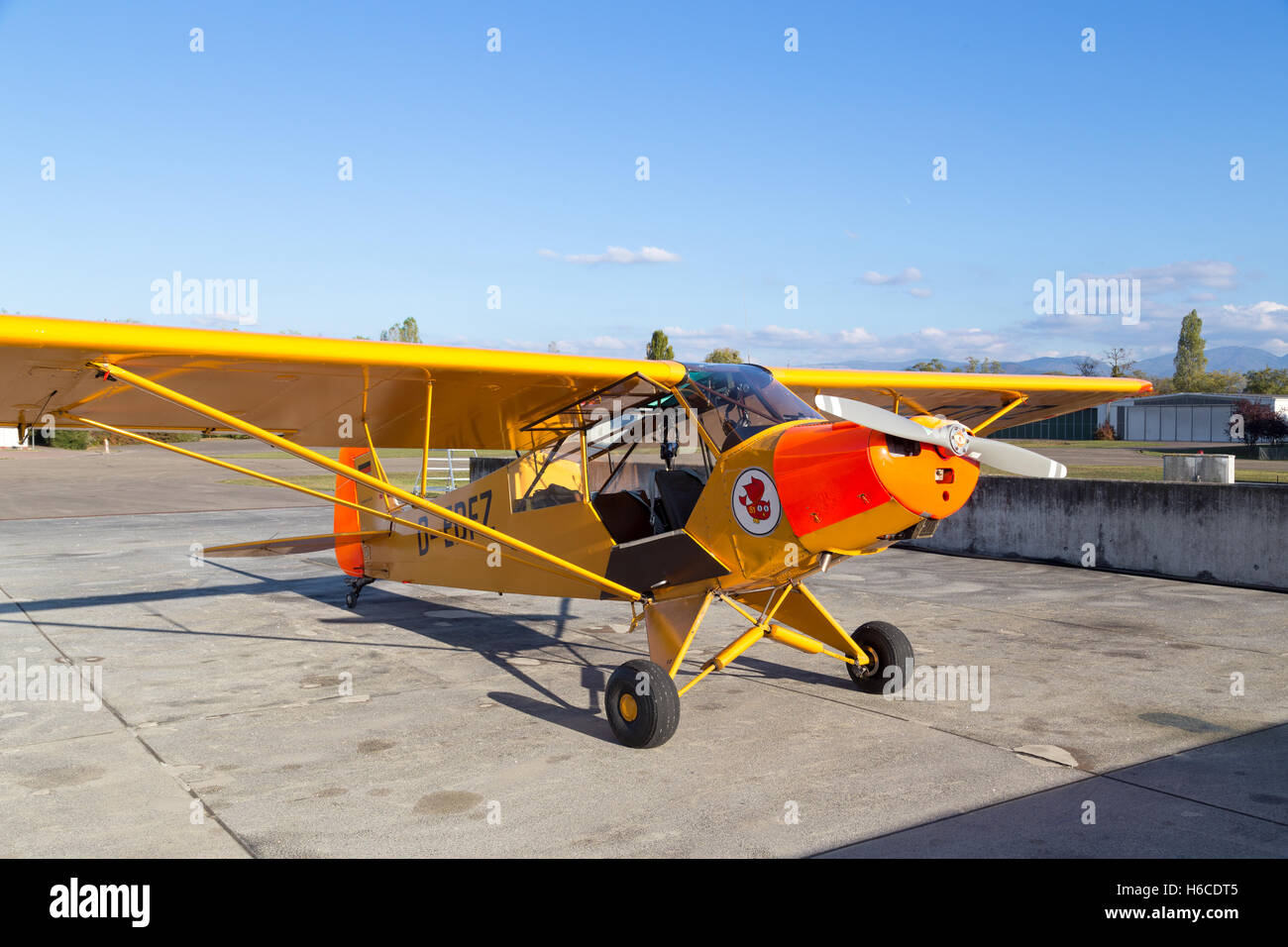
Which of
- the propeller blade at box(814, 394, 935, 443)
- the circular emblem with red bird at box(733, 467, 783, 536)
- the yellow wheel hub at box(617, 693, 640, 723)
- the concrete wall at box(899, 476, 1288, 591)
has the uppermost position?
the propeller blade at box(814, 394, 935, 443)

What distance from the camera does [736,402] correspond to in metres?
6.45

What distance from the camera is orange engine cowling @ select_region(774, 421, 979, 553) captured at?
17.5 ft

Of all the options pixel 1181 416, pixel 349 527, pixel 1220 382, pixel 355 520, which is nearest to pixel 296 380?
pixel 355 520

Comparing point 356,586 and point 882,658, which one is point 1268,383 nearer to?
point 882,658

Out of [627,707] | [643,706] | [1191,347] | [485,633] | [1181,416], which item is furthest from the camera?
[1191,347]

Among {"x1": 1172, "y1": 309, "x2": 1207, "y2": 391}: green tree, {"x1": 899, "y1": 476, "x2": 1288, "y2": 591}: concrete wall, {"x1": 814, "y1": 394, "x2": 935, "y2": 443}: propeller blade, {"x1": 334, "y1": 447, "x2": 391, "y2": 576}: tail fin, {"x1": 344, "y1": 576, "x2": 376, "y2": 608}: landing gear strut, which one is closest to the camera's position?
{"x1": 814, "y1": 394, "x2": 935, "y2": 443}: propeller blade

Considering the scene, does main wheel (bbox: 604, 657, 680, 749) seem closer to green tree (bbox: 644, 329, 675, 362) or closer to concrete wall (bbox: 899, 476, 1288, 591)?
concrete wall (bbox: 899, 476, 1288, 591)

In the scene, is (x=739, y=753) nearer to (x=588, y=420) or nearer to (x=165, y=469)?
(x=588, y=420)

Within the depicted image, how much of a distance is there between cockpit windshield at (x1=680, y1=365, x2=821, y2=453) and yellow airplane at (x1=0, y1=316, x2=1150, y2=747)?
0.05ft

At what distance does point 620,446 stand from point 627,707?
7.47ft

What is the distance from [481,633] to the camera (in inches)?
380

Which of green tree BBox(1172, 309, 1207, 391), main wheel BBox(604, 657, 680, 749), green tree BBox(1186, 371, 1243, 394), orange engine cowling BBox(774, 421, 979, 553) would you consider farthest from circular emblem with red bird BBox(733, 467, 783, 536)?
green tree BBox(1172, 309, 1207, 391)
